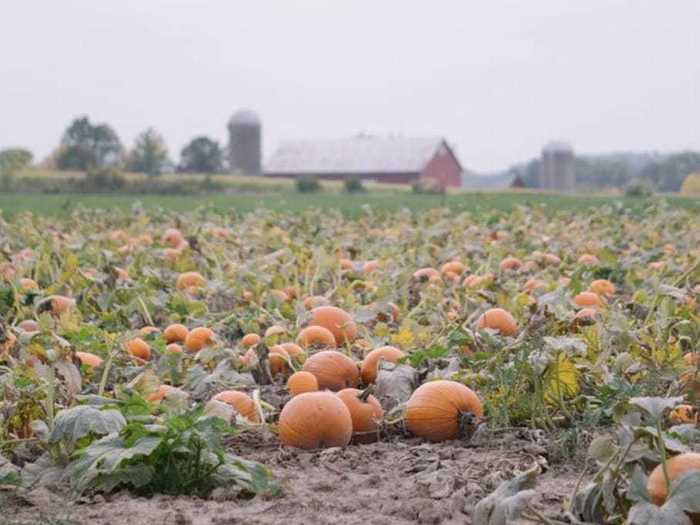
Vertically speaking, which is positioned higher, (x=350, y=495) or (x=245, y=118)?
(x=245, y=118)

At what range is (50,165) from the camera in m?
79.4

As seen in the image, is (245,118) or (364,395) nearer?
(364,395)

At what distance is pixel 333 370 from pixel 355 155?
9105 centimetres

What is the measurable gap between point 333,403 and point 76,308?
106 inches

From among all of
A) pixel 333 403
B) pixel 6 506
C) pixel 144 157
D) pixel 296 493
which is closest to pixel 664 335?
pixel 333 403

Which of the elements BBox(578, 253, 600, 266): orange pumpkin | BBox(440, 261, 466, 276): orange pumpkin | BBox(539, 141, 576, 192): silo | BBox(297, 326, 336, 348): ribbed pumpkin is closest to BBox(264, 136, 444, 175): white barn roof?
BBox(539, 141, 576, 192): silo

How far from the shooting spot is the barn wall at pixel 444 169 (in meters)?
90.1

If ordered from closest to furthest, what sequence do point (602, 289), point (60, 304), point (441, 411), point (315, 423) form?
point (315, 423) < point (441, 411) < point (60, 304) < point (602, 289)

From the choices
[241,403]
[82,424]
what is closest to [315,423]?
[241,403]

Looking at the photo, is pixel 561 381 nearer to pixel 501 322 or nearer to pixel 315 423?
pixel 315 423

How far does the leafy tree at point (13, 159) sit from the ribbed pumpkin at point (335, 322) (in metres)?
47.7

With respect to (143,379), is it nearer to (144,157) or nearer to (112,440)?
(112,440)

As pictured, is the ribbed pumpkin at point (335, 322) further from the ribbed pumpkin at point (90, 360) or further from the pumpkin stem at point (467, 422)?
the pumpkin stem at point (467, 422)

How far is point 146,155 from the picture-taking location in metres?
77.9
